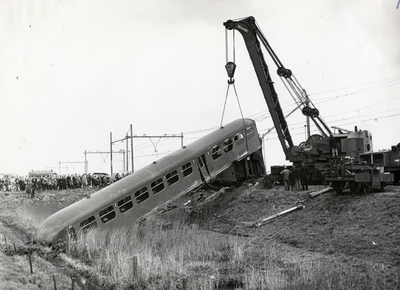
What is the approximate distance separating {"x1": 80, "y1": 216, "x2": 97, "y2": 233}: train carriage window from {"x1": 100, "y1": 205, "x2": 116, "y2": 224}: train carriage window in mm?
370

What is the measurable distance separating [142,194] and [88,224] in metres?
2.50

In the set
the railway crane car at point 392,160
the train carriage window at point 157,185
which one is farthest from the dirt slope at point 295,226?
the train carriage window at point 157,185

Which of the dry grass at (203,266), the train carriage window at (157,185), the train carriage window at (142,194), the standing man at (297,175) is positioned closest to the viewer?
the dry grass at (203,266)

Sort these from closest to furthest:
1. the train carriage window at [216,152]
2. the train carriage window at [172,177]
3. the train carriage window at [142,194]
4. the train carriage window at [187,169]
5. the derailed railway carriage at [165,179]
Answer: the derailed railway carriage at [165,179] → the train carriage window at [142,194] → the train carriage window at [172,177] → the train carriage window at [187,169] → the train carriage window at [216,152]

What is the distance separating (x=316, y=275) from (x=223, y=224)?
8.30 m

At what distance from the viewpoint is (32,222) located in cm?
1786

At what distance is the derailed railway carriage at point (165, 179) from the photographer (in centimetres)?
1420

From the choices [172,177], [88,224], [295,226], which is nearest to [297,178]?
[295,226]

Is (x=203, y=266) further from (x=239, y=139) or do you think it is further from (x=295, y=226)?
(x=239, y=139)

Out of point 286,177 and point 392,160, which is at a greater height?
point 392,160

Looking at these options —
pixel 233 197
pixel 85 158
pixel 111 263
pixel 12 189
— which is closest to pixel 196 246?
pixel 111 263

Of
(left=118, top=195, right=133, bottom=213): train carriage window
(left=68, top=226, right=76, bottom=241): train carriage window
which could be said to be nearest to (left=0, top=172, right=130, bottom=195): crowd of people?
(left=118, top=195, right=133, bottom=213): train carriage window

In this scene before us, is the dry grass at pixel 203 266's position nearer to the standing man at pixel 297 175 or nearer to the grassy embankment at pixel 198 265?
the grassy embankment at pixel 198 265

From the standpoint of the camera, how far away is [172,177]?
1709 cm
